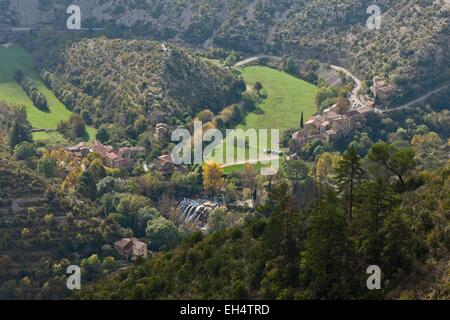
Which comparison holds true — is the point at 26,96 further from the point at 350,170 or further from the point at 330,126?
the point at 350,170

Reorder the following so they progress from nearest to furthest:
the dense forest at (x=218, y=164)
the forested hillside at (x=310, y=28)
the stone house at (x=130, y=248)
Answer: the dense forest at (x=218, y=164) → the stone house at (x=130, y=248) → the forested hillside at (x=310, y=28)

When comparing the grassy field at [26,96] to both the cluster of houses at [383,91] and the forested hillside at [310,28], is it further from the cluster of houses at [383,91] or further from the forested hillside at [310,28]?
the cluster of houses at [383,91]

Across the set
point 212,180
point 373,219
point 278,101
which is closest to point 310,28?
point 278,101

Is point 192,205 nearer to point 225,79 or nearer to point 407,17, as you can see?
point 225,79

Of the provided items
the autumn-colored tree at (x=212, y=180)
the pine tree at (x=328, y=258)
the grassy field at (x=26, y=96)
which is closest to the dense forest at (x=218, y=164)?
the pine tree at (x=328, y=258)

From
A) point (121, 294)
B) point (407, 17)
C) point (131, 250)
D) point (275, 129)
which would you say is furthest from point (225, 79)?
point (121, 294)

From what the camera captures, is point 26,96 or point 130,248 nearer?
point 130,248

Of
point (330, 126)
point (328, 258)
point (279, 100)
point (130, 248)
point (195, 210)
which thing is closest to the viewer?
point (328, 258)

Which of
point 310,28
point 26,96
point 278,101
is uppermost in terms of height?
point 310,28
